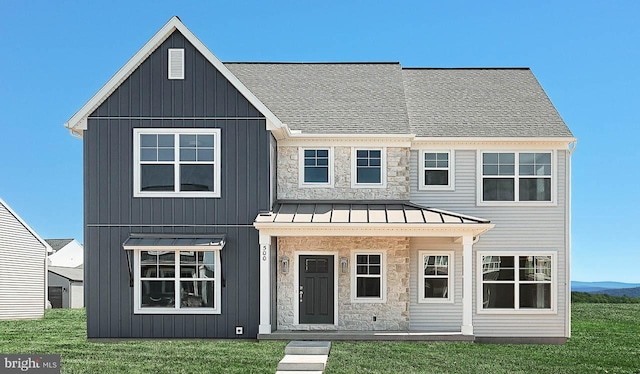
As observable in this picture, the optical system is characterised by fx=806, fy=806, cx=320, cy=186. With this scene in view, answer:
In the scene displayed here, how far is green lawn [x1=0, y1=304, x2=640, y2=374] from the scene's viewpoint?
17219mm

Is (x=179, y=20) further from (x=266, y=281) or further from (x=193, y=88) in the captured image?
(x=266, y=281)

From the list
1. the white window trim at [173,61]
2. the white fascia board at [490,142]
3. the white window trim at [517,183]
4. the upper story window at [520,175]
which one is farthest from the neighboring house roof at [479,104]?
the white window trim at [173,61]

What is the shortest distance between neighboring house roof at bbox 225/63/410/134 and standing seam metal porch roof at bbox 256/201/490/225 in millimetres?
2099

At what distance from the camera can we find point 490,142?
23.5 m

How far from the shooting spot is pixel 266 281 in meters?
20.9

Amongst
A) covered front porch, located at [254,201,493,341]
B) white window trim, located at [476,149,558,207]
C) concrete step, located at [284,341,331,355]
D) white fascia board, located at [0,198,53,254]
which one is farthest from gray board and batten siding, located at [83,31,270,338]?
white fascia board, located at [0,198,53,254]

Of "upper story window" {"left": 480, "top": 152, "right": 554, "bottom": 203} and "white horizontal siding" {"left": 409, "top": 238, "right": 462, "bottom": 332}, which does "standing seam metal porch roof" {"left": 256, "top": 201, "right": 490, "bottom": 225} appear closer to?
"white horizontal siding" {"left": 409, "top": 238, "right": 462, "bottom": 332}

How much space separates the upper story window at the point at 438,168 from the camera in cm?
2359

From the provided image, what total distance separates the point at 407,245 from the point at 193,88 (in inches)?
291

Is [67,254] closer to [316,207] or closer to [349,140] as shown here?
[316,207]

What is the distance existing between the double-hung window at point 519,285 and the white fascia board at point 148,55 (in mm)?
7779

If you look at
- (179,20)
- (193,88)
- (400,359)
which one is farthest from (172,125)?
(400,359)

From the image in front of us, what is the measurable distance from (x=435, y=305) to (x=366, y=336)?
9.79 feet

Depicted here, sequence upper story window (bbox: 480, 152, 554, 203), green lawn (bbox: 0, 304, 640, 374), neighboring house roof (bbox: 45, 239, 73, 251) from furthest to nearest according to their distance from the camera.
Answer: neighboring house roof (bbox: 45, 239, 73, 251), upper story window (bbox: 480, 152, 554, 203), green lawn (bbox: 0, 304, 640, 374)
